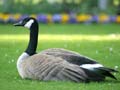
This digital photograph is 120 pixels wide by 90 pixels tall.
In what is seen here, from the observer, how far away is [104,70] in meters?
9.99

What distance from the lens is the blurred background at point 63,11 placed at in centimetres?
3297

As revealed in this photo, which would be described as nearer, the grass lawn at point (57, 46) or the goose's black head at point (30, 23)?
the grass lawn at point (57, 46)

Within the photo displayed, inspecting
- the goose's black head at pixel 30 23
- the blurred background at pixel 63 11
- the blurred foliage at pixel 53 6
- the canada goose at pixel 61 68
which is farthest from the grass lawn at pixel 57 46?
the blurred foliage at pixel 53 6

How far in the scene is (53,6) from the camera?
3644cm

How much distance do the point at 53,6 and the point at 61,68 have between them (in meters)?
26.4

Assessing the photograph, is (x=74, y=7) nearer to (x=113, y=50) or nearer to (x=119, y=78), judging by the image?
(x=113, y=50)

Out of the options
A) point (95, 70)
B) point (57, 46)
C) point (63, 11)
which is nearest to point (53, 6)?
point (63, 11)

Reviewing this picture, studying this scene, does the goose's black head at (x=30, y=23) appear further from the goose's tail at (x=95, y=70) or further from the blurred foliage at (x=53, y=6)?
the blurred foliage at (x=53, y=6)

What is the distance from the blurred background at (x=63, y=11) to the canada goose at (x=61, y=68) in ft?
70.1

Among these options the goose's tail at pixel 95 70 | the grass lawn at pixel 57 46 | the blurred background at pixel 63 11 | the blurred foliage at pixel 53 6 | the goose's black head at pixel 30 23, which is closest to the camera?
the grass lawn at pixel 57 46

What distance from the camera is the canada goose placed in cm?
1004

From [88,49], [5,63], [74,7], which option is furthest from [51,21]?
[5,63]

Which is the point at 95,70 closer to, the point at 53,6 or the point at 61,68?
the point at 61,68

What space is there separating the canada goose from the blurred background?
841 inches
